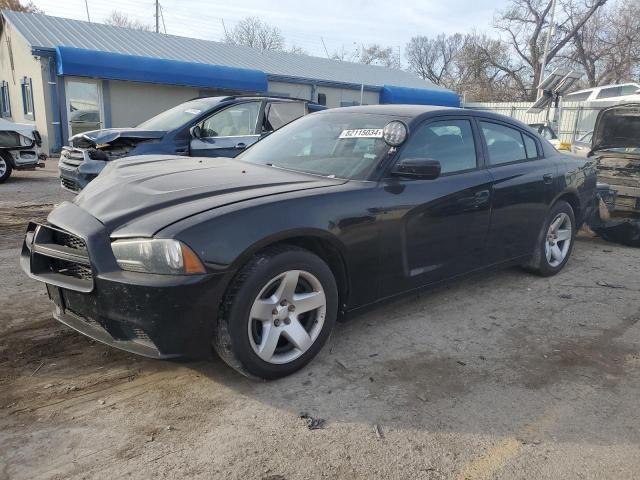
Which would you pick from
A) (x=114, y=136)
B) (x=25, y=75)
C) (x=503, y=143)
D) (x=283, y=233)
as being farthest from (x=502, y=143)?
(x=25, y=75)

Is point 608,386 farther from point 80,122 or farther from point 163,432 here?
point 80,122

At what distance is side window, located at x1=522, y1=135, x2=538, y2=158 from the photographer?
4.80 meters

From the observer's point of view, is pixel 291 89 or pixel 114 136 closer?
pixel 114 136

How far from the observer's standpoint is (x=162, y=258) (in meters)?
2.54

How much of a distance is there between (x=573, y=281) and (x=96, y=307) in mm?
4448

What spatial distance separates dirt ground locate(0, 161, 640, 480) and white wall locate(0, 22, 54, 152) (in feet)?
45.4

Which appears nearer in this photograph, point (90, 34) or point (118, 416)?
point (118, 416)

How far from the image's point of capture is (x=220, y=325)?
107 inches

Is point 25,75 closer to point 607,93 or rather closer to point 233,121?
point 233,121

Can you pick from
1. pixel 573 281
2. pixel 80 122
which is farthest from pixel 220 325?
pixel 80 122

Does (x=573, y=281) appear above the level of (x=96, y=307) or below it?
below

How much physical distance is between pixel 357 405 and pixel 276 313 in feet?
2.20

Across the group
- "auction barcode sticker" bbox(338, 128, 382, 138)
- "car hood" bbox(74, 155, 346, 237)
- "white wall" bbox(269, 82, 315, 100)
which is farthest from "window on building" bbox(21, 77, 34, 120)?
"auction barcode sticker" bbox(338, 128, 382, 138)

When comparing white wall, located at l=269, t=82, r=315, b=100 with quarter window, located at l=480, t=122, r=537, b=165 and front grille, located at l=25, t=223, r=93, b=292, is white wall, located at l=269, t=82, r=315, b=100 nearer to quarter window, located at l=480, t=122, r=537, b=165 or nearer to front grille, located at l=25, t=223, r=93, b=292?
quarter window, located at l=480, t=122, r=537, b=165
